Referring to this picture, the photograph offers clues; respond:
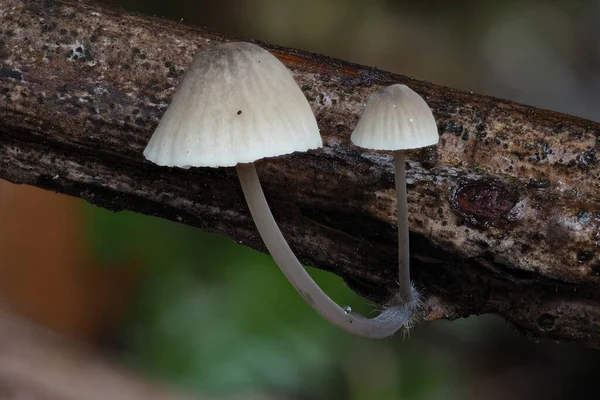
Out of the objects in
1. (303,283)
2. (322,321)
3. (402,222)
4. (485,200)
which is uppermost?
(485,200)

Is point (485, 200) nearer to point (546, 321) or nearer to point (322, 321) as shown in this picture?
point (546, 321)

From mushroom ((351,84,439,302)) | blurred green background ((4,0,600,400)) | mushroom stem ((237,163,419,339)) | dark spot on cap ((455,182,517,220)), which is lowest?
blurred green background ((4,0,600,400))

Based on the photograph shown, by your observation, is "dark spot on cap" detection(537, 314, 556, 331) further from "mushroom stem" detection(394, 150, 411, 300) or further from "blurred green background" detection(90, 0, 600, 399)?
"blurred green background" detection(90, 0, 600, 399)

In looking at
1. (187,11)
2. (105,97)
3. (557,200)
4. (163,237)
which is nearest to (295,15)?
(187,11)

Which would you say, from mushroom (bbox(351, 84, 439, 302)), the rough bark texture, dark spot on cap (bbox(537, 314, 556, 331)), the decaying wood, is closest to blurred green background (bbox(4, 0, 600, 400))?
the decaying wood

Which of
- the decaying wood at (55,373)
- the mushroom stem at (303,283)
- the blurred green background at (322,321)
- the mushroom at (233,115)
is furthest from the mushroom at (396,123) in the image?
the decaying wood at (55,373)

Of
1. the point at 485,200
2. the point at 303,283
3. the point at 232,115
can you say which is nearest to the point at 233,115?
the point at 232,115

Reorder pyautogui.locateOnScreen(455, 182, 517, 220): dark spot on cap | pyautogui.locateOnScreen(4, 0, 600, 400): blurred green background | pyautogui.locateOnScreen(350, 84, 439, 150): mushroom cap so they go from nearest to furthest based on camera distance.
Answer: pyautogui.locateOnScreen(350, 84, 439, 150): mushroom cap → pyautogui.locateOnScreen(455, 182, 517, 220): dark spot on cap → pyautogui.locateOnScreen(4, 0, 600, 400): blurred green background
